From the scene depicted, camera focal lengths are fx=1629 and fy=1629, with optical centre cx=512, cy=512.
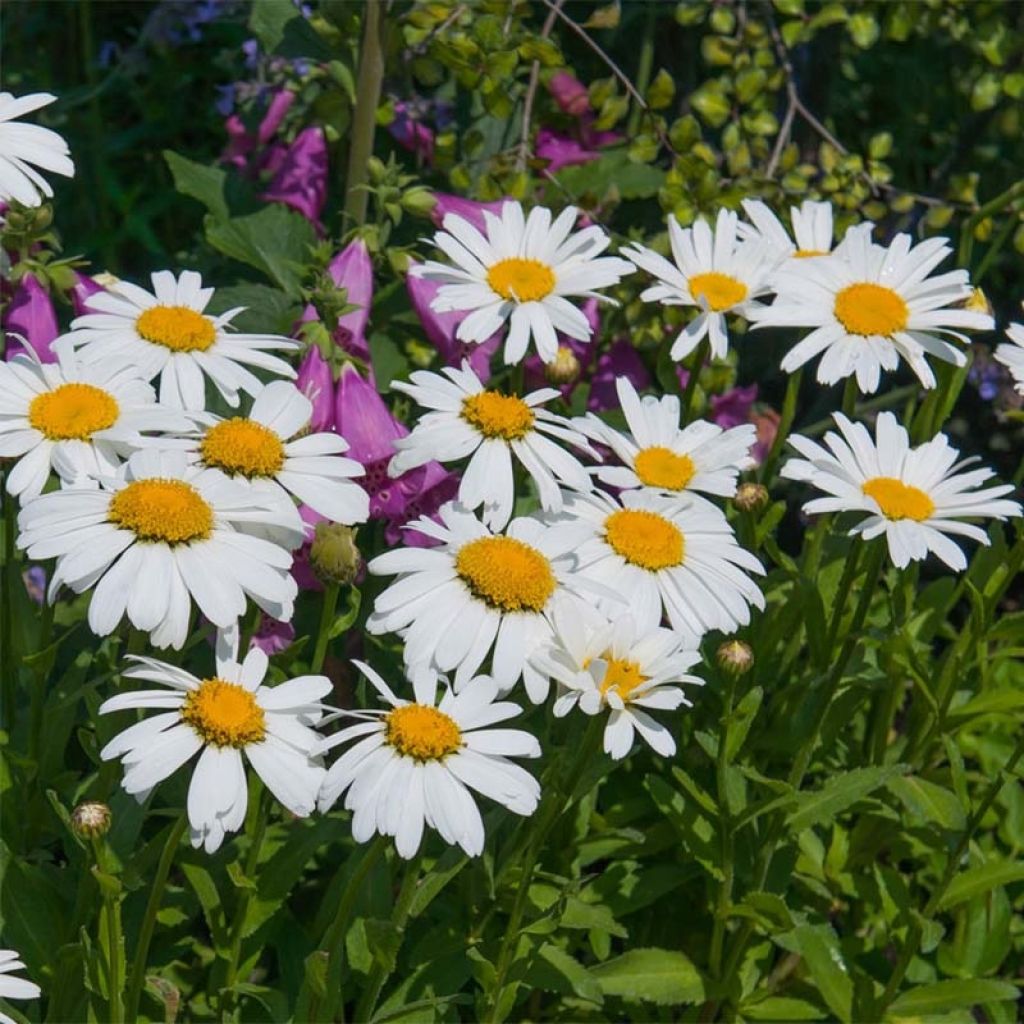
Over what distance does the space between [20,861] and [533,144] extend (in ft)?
4.08

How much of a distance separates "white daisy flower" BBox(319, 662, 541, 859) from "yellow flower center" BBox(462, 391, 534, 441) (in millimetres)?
271

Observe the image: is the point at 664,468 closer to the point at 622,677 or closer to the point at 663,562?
the point at 663,562

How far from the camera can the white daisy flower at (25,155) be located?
4.48 ft

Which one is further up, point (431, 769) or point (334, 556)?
point (334, 556)

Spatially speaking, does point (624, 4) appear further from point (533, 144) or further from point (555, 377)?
point (555, 377)

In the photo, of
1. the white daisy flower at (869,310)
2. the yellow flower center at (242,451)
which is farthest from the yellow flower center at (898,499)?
the yellow flower center at (242,451)

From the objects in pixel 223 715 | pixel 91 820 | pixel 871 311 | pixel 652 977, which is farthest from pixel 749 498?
pixel 91 820

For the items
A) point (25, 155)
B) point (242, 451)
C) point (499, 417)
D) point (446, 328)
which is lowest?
point (242, 451)

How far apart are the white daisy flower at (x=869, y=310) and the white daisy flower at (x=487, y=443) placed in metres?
0.25

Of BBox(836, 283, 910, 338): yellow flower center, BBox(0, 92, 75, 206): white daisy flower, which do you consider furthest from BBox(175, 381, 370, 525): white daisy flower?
BBox(836, 283, 910, 338): yellow flower center

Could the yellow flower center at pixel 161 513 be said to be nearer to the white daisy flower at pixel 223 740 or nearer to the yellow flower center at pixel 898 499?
the white daisy flower at pixel 223 740

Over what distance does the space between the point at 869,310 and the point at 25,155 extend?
776 millimetres

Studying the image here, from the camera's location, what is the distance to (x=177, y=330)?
144 centimetres

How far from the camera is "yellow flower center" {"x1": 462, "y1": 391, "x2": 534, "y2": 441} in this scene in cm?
137
